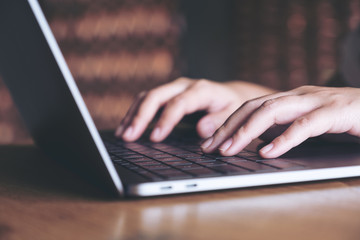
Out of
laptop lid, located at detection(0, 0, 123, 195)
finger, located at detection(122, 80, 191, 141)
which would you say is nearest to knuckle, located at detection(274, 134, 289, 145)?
laptop lid, located at detection(0, 0, 123, 195)

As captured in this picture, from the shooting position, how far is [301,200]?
1.29ft

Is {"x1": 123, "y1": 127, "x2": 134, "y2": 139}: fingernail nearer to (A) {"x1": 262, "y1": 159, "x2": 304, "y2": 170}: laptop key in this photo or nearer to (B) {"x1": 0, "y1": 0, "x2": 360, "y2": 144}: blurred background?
(A) {"x1": 262, "y1": 159, "x2": 304, "y2": 170}: laptop key

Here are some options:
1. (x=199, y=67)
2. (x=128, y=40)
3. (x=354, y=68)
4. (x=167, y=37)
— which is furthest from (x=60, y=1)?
(x=354, y=68)

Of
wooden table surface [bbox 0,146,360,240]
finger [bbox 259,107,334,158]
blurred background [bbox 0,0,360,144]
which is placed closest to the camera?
wooden table surface [bbox 0,146,360,240]

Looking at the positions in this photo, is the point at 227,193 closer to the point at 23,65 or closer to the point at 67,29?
the point at 23,65

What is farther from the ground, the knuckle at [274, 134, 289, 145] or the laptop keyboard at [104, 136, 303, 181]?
the knuckle at [274, 134, 289, 145]

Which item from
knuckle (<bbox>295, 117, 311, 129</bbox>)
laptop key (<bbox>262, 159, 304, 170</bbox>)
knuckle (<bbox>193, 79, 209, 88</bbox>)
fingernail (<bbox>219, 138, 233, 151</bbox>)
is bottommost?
laptop key (<bbox>262, 159, 304, 170</bbox>)

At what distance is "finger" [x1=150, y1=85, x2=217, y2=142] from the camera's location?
0.81 meters

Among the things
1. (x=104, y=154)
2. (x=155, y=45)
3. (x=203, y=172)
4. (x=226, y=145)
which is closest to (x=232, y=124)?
(x=226, y=145)

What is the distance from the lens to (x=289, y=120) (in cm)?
59

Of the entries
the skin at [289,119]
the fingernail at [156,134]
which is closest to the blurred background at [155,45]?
the fingernail at [156,134]

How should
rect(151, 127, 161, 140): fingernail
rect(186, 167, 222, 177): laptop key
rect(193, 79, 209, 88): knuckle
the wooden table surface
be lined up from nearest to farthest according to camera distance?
the wooden table surface
rect(186, 167, 222, 177): laptop key
rect(151, 127, 161, 140): fingernail
rect(193, 79, 209, 88): knuckle

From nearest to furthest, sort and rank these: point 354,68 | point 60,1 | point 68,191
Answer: point 68,191
point 354,68
point 60,1

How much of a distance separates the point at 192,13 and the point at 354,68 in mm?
1969
